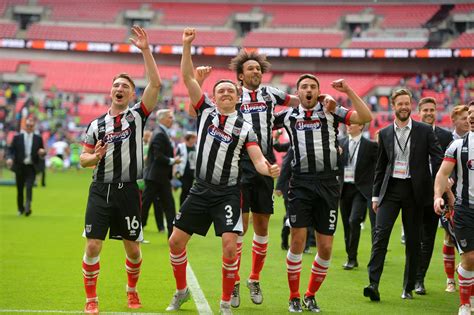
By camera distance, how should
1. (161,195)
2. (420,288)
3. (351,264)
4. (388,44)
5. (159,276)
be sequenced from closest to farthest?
(420,288)
(159,276)
(351,264)
(161,195)
(388,44)

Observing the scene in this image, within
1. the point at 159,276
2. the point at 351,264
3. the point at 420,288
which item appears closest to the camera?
the point at 420,288

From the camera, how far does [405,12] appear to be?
53.2 meters

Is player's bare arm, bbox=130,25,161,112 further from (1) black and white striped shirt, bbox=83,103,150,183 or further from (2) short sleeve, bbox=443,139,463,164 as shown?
(2) short sleeve, bbox=443,139,463,164

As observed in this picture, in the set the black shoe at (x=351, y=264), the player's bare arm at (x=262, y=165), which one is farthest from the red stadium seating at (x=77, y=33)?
the player's bare arm at (x=262, y=165)

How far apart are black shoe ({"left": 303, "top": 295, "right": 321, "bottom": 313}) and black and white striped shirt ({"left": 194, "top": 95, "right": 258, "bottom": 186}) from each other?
141 cm

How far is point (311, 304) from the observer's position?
27.0ft

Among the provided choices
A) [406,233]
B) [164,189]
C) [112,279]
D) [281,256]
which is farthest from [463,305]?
[164,189]

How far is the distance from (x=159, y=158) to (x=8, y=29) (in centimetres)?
4320

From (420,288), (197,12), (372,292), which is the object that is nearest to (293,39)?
(197,12)

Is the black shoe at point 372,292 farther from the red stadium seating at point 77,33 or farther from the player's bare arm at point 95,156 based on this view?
the red stadium seating at point 77,33

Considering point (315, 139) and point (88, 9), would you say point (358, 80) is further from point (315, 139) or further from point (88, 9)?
point (315, 139)

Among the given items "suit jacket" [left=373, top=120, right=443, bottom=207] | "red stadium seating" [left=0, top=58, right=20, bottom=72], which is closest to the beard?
"suit jacket" [left=373, top=120, right=443, bottom=207]

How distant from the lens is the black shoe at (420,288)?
939cm

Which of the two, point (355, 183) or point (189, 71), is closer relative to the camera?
point (189, 71)
